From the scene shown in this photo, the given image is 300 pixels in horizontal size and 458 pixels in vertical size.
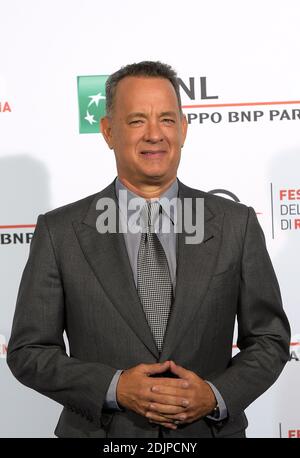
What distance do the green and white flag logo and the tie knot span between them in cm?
105

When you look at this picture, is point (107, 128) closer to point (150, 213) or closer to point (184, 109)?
point (150, 213)

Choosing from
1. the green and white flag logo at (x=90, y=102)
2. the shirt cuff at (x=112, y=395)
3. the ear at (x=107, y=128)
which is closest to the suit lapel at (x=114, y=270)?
the shirt cuff at (x=112, y=395)

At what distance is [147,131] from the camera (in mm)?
1820

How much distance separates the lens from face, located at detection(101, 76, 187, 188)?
1812 mm

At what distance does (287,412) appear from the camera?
9.34 feet

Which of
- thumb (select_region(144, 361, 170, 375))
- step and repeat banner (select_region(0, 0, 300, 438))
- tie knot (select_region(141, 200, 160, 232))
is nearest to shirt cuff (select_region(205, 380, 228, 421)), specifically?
thumb (select_region(144, 361, 170, 375))

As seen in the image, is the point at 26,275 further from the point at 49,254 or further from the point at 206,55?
the point at 206,55

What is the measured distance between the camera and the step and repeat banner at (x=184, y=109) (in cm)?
280

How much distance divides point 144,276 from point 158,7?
1446mm

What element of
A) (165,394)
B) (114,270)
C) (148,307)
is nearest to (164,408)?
(165,394)

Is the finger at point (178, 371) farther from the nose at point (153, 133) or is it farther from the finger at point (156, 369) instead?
the nose at point (153, 133)

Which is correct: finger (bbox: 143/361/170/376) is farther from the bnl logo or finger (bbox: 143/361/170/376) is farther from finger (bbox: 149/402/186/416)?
the bnl logo

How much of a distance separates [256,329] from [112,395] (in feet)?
1.27

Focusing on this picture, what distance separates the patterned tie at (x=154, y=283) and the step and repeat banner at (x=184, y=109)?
1059 mm
